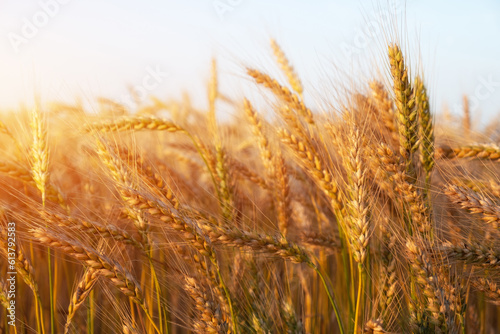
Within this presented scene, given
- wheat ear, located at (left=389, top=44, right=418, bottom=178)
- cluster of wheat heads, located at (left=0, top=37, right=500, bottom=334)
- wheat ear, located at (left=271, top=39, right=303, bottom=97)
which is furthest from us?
wheat ear, located at (left=271, top=39, right=303, bottom=97)

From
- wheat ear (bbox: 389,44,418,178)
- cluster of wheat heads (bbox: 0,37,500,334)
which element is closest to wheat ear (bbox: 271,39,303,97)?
cluster of wheat heads (bbox: 0,37,500,334)

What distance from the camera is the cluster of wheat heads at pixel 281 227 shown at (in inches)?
50.1

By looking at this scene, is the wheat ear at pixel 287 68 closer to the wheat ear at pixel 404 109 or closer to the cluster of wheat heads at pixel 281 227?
the cluster of wheat heads at pixel 281 227

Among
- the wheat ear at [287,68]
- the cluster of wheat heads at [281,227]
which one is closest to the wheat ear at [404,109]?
the cluster of wheat heads at [281,227]

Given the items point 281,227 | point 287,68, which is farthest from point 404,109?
point 287,68

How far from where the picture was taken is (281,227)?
176 centimetres

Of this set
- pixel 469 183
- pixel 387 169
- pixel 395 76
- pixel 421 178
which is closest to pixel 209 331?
pixel 387 169

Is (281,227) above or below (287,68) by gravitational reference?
below

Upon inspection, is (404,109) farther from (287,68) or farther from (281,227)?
(287,68)

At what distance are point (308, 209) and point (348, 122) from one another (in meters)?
0.97

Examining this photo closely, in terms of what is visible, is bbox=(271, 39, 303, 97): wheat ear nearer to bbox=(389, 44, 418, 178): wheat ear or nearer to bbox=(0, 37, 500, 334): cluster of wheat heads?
bbox=(0, 37, 500, 334): cluster of wheat heads

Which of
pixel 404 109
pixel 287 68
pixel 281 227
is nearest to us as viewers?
pixel 404 109

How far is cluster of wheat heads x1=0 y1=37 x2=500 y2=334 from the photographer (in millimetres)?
1271

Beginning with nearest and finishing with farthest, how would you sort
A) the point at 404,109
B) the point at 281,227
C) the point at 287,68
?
1. the point at 404,109
2. the point at 281,227
3. the point at 287,68
